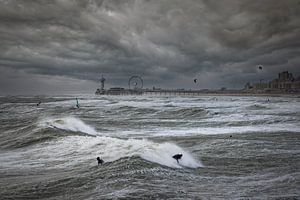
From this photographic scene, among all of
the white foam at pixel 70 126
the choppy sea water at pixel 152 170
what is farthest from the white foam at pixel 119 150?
the white foam at pixel 70 126

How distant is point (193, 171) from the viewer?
8.96 m

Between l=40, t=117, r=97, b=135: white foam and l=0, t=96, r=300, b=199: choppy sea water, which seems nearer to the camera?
l=0, t=96, r=300, b=199: choppy sea water

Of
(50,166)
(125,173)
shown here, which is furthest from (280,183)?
(50,166)

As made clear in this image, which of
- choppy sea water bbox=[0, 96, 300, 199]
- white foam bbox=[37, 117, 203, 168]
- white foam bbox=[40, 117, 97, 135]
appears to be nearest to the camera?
choppy sea water bbox=[0, 96, 300, 199]

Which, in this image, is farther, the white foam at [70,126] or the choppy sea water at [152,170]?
the white foam at [70,126]

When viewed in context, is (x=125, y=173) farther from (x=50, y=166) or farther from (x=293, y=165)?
(x=293, y=165)

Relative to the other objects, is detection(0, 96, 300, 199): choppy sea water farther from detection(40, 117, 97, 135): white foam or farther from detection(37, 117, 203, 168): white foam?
detection(40, 117, 97, 135): white foam

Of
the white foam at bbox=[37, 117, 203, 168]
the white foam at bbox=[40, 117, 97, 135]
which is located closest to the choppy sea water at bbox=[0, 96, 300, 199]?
the white foam at bbox=[37, 117, 203, 168]

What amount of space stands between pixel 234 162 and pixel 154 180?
3.66 m

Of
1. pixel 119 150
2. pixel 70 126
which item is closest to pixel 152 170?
pixel 119 150

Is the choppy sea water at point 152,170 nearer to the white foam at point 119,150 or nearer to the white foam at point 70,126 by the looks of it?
the white foam at point 119,150

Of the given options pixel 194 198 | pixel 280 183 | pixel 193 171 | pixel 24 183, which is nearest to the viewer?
pixel 194 198

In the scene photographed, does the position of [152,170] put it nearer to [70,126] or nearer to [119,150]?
[119,150]

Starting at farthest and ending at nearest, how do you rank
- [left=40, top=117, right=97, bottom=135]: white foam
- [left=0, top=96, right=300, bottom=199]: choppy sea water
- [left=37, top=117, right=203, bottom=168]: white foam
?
[left=40, top=117, right=97, bottom=135]: white foam → [left=37, top=117, right=203, bottom=168]: white foam → [left=0, top=96, right=300, bottom=199]: choppy sea water
